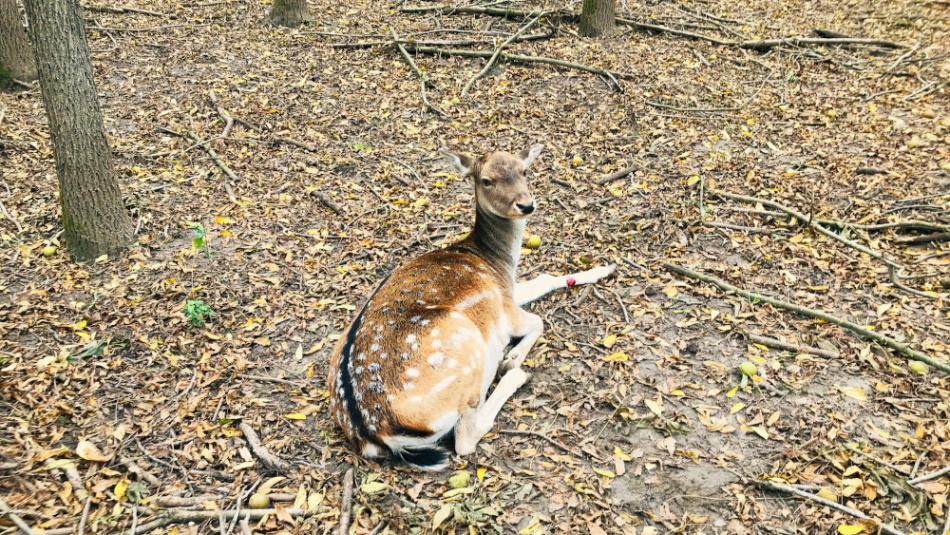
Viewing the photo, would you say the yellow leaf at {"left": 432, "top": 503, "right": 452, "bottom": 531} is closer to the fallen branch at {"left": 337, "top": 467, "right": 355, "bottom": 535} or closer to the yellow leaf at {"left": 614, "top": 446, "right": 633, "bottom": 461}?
the fallen branch at {"left": 337, "top": 467, "right": 355, "bottom": 535}

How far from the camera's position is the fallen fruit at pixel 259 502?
3.82m

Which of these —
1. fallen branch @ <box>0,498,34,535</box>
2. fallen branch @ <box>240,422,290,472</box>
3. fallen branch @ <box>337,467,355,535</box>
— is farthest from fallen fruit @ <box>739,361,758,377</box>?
fallen branch @ <box>0,498,34,535</box>

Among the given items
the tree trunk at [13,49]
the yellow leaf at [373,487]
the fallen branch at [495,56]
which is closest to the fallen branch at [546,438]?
the yellow leaf at [373,487]

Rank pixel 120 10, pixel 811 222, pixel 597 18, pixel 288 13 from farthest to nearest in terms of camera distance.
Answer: pixel 120 10 < pixel 288 13 < pixel 597 18 < pixel 811 222

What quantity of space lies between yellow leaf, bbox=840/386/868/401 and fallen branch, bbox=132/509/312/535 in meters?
3.56

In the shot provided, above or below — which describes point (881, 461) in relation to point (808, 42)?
below

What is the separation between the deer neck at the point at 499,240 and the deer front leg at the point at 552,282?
0.72 ft

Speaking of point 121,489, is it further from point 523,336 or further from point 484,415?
point 523,336

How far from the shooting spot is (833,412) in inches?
164

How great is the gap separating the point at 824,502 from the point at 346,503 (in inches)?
106

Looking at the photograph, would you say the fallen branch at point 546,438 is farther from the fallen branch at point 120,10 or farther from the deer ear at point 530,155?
the fallen branch at point 120,10

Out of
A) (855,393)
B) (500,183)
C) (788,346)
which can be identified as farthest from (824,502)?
(500,183)

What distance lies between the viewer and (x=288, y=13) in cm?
1116

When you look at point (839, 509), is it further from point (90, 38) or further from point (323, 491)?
point (90, 38)
